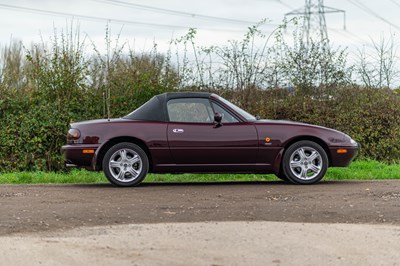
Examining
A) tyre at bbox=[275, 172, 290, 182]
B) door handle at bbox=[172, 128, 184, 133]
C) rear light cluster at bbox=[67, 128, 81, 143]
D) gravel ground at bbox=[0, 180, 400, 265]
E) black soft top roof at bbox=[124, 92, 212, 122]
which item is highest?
black soft top roof at bbox=[124, 92, 212, 122]

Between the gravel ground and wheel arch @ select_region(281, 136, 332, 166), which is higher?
wheel arch @ select_region(281, 136, 332, 166)

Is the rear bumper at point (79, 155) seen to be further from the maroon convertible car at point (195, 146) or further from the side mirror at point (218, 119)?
the side mirror at point (218, 119)

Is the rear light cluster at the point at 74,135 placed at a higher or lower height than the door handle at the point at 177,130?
lower

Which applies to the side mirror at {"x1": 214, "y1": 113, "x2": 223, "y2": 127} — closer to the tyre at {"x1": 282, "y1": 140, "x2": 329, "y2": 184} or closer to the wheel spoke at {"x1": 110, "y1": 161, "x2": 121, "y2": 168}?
the tyre at {"x1": 282, "y1": 140, "x2": 329, "y2": 184}

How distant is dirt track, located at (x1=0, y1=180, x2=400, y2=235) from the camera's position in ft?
29.2

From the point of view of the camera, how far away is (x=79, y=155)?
12953mm

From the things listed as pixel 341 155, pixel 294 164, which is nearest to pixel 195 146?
pixel 294 164

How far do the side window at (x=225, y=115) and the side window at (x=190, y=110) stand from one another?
0.10 metres

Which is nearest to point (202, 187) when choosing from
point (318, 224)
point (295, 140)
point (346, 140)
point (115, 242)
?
point (295, 140)

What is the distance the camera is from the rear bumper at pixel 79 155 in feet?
42.3

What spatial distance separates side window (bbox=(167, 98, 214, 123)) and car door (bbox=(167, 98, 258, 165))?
0.16 feet

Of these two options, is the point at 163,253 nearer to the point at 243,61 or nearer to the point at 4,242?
the point at 4,242

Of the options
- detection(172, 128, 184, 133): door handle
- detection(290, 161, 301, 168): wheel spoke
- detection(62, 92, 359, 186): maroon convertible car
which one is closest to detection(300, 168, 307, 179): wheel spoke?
detection(62, 92, 359, 186): maroon convertible car

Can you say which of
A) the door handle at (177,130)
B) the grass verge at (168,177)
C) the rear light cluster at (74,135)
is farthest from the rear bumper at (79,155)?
the grass verge at (168,177)
